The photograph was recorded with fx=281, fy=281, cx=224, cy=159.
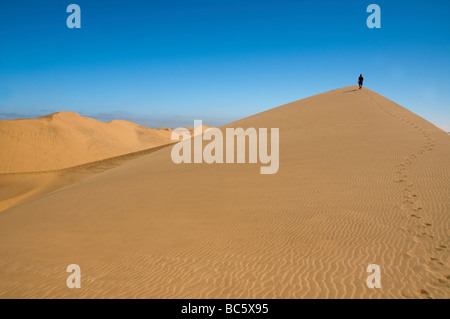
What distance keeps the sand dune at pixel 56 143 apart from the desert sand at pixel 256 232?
23.6 metres

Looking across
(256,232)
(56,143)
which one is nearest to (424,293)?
(256,232)

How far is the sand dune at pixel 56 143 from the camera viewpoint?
31.3m

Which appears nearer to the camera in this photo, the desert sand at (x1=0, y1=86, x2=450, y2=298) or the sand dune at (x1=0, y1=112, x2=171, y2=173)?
the desert sand at (x1=0, y1=86, x2=450, y2=298)

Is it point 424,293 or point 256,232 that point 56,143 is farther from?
point 424,293

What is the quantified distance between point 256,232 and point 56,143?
37711mm

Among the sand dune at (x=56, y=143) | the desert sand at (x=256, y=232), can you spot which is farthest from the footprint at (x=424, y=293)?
the sand dune at (x=56, y=143)

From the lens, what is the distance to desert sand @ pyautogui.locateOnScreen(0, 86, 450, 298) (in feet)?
Answer: 15.4

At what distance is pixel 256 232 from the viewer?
257 inches

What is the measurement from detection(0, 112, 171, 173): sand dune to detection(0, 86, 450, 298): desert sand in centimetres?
2356

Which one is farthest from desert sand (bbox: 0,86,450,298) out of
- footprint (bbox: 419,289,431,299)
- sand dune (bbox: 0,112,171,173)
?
sand dune (bbox: 0,112,171,173)

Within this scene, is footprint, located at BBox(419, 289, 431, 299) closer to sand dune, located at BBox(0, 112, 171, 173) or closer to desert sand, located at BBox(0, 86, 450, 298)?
desert sand, located at BBox(0, 86, 450, 298)
